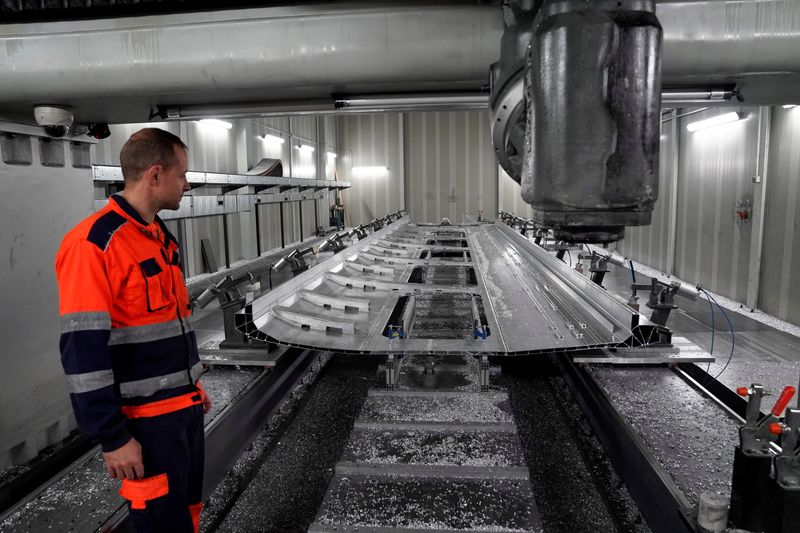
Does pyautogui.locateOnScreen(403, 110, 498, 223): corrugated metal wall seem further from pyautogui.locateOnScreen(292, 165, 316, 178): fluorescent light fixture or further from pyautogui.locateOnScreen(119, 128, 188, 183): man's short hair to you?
pyautogui.locateOnScreen(119, 128, 188, 183): man's short hair

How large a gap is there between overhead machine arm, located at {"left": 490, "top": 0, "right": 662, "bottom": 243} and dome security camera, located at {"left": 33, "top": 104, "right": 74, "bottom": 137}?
6.77ft

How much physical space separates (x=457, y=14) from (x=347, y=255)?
2785 millimetres

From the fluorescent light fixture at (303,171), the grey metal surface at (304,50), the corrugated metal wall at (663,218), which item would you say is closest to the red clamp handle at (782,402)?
the grey metal surface at (304,50)

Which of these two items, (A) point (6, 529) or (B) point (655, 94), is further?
(A) point (6, 529)

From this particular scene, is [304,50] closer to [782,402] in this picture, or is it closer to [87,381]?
[87,381]

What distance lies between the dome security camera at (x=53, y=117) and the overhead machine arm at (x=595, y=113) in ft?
6.77

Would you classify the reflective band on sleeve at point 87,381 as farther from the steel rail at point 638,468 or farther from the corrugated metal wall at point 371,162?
the corrugated metal wall at point 371,162

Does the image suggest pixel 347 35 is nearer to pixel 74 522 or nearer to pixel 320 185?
pixel 74 522

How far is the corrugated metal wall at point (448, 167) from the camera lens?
45.5ft

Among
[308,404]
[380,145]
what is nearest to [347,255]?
[308,404]

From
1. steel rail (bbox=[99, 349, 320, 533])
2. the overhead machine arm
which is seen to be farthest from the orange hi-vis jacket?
the overhead machine arm

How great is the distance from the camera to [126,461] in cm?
119

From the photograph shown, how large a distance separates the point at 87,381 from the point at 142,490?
33 cm

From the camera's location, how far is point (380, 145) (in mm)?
14344
